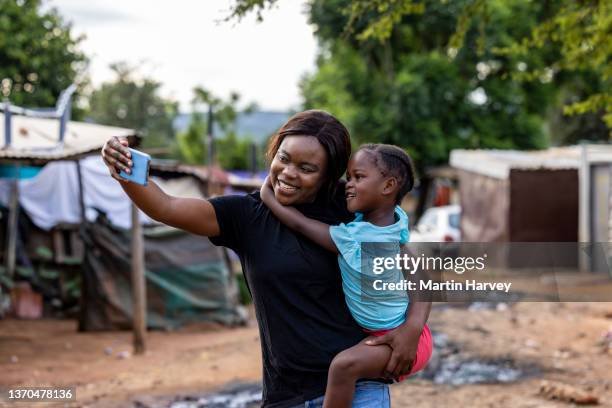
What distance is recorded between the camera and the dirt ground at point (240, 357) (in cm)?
682

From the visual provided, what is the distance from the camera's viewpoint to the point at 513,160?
18.2 m

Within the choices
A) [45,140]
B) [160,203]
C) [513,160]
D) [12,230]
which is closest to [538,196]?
[513,160]

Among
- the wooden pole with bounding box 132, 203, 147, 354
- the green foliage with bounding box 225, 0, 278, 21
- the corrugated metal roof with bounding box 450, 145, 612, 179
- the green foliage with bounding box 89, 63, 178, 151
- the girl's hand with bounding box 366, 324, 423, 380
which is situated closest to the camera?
the girl's hand with bounding box 366, 324, 423, 380

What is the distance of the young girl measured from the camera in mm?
2268

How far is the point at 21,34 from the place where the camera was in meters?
15.3

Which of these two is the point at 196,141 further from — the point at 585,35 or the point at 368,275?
the point at 368,275

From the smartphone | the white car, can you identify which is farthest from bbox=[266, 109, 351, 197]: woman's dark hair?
the white car

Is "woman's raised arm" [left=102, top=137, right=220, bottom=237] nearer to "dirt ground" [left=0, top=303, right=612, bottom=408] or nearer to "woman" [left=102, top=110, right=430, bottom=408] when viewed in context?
"woman" [left=102, top=110, right=430, bottom=408]

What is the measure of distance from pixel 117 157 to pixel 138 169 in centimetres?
7

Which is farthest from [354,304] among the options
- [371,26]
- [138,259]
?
[138,259]

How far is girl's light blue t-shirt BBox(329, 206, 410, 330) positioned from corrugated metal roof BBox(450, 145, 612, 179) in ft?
46.0

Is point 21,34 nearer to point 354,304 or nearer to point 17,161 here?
point 17,161

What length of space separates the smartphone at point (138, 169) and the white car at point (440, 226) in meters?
15.4

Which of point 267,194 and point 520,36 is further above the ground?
point 520,36
